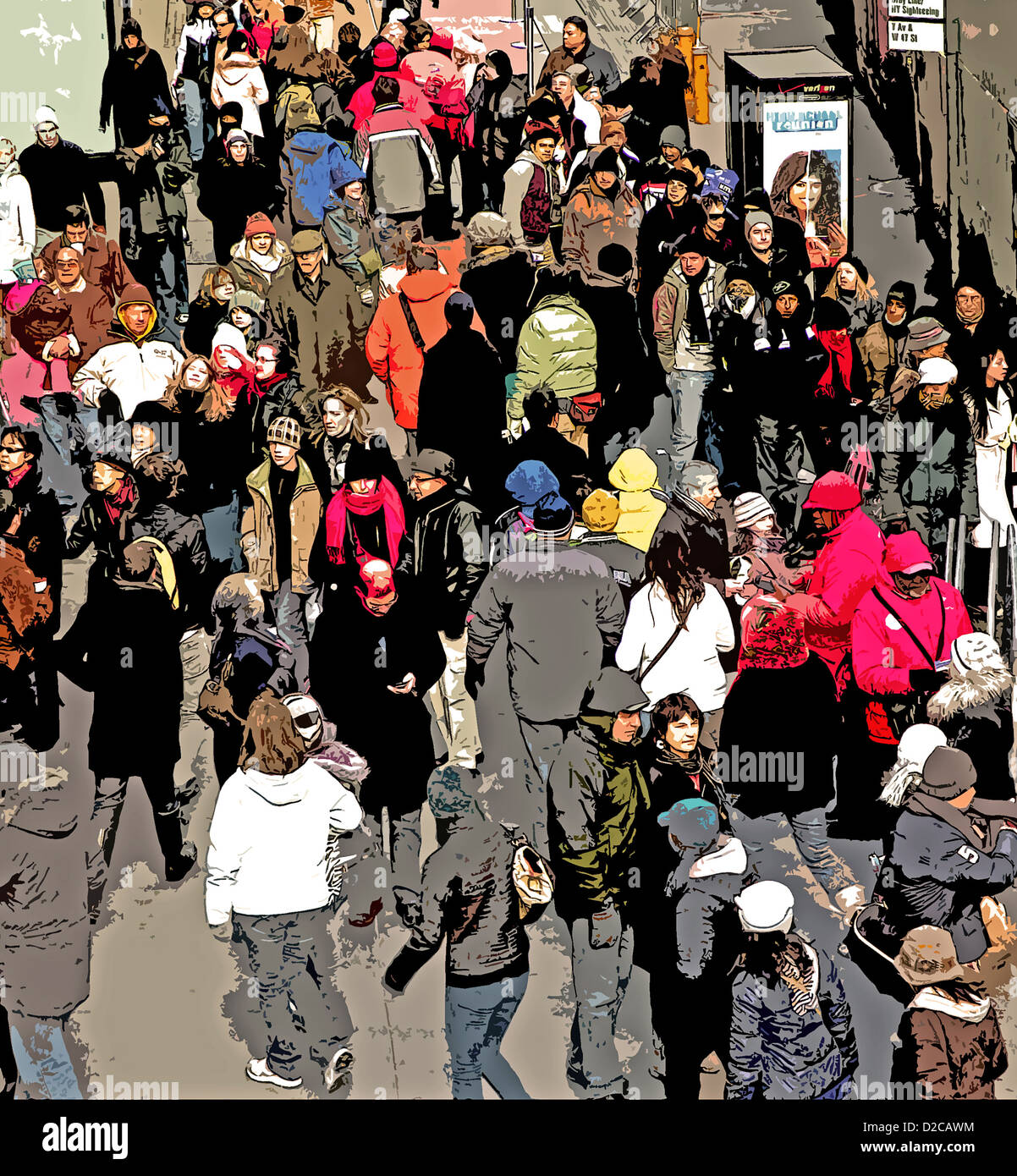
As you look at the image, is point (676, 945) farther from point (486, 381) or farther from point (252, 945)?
point (486, 381)

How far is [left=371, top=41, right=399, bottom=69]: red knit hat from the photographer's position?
8.57 metres

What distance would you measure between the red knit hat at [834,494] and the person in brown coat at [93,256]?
3.97 metres

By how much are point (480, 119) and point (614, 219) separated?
1161 mm

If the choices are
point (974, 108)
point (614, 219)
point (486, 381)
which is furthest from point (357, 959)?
point (974, 108)

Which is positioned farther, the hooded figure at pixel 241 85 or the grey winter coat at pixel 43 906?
the hooded figure at pixel 241 85

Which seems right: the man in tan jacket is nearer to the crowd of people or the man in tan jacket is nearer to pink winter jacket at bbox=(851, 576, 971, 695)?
the crowd of people

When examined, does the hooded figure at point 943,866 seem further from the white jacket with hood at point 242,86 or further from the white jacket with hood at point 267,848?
the white jacket with hood at point 242,86

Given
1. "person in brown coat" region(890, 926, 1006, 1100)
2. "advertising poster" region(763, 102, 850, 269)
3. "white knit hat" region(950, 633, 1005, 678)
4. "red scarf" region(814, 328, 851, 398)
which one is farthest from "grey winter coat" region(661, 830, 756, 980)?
"advertising poster" region(763, 102, 850, 269)

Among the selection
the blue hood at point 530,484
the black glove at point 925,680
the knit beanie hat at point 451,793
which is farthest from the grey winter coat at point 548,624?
the black glove at point 925,680

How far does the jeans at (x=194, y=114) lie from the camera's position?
856 cm

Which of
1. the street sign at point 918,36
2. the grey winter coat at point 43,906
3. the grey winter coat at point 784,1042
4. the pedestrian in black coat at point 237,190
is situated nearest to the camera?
the grey winter coat at point 784,1042

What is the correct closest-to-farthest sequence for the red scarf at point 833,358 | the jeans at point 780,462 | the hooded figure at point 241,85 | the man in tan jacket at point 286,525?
the man in tan jacket at point 286,525 < the jeans at point 780,462 < the red scarf at point 833,358 < the hooded figure at point 241,85

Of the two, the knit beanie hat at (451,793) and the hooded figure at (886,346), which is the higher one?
the hooded figure at (886,346)

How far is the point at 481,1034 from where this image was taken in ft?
18.8
